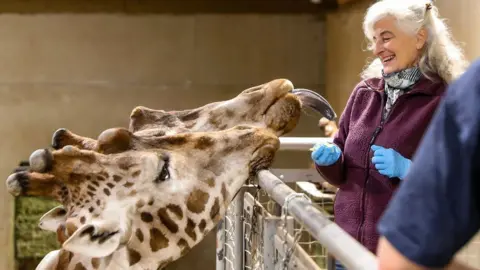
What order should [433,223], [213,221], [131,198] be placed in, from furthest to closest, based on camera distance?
1. [213,221]
2. [131,198]
3. [433,223]

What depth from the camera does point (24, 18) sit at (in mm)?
4930

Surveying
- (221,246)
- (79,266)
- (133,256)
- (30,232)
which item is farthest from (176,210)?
(30,232)

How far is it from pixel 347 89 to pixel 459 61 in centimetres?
→ 292

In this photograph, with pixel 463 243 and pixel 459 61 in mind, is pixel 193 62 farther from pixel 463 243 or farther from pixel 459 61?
pixel 463 243

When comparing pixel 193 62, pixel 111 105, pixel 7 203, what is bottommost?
pixel 7 203

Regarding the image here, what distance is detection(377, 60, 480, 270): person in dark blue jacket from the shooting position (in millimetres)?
574

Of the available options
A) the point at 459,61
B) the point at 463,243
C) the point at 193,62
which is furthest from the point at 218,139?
the point at 193,62

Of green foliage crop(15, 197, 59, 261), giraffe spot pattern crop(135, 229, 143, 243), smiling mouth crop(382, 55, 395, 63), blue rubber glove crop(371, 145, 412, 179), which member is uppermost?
smiling mouth crop(382, 55, 395, 63)

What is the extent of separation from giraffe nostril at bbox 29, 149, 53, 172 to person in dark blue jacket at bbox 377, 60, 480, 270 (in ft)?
3.19

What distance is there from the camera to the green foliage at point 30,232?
15.3 feet

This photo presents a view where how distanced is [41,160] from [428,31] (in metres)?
0.97

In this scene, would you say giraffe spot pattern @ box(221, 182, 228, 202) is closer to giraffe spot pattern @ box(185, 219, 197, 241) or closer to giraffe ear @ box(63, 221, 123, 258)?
giraffe spot pattern @ box(185, 219, 197, 241)

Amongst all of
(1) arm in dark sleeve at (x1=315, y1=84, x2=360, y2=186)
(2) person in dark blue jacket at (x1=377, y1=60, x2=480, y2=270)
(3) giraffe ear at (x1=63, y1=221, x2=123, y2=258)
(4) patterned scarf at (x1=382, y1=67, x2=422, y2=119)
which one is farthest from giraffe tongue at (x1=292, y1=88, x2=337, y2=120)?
(2) person in dark blue jacket at (x1=377, y1=60, x2=480, y2=270)

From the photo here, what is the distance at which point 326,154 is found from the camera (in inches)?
65.4
